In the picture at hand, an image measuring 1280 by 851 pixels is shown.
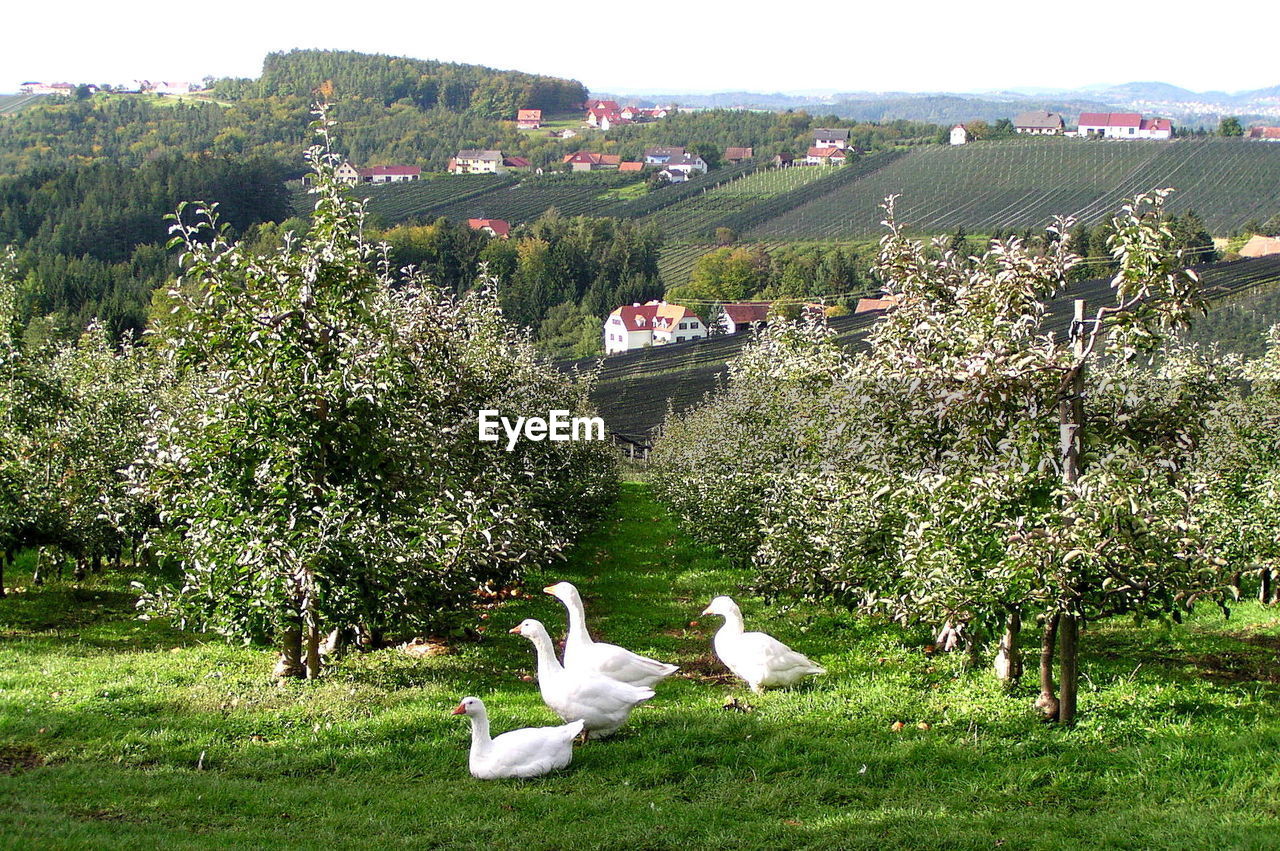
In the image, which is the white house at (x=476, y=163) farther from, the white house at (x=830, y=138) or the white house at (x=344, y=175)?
the white house at (x=344, y=175)

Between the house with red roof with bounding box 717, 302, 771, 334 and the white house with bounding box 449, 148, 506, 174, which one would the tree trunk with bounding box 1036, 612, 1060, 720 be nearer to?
the house with red roof with bounding box 717, 302, 771, 334

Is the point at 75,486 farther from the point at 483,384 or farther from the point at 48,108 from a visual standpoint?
the point at 48,108

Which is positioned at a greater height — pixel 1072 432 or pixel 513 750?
pixel 1072 432

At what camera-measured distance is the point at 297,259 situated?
40.5 feet

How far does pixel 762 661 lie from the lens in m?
11.8

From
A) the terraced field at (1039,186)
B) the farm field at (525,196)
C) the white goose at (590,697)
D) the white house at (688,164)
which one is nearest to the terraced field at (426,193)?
the farm field at (525,196)

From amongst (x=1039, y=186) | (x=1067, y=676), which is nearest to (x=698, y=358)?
(x=1067, y=676)

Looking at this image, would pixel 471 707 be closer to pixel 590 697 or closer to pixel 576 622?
pixel 590 697

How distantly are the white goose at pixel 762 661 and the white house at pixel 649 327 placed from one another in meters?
78.2

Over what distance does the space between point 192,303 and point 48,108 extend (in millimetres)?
202172

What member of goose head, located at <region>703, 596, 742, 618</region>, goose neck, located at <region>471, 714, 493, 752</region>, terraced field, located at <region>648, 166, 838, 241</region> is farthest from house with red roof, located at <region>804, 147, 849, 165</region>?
goose neck, located at <region>471, 714, 493, 752</region>

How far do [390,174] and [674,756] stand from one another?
17269 cm

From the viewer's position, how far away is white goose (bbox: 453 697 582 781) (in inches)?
364

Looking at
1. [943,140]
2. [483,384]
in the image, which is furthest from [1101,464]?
[943,140]
